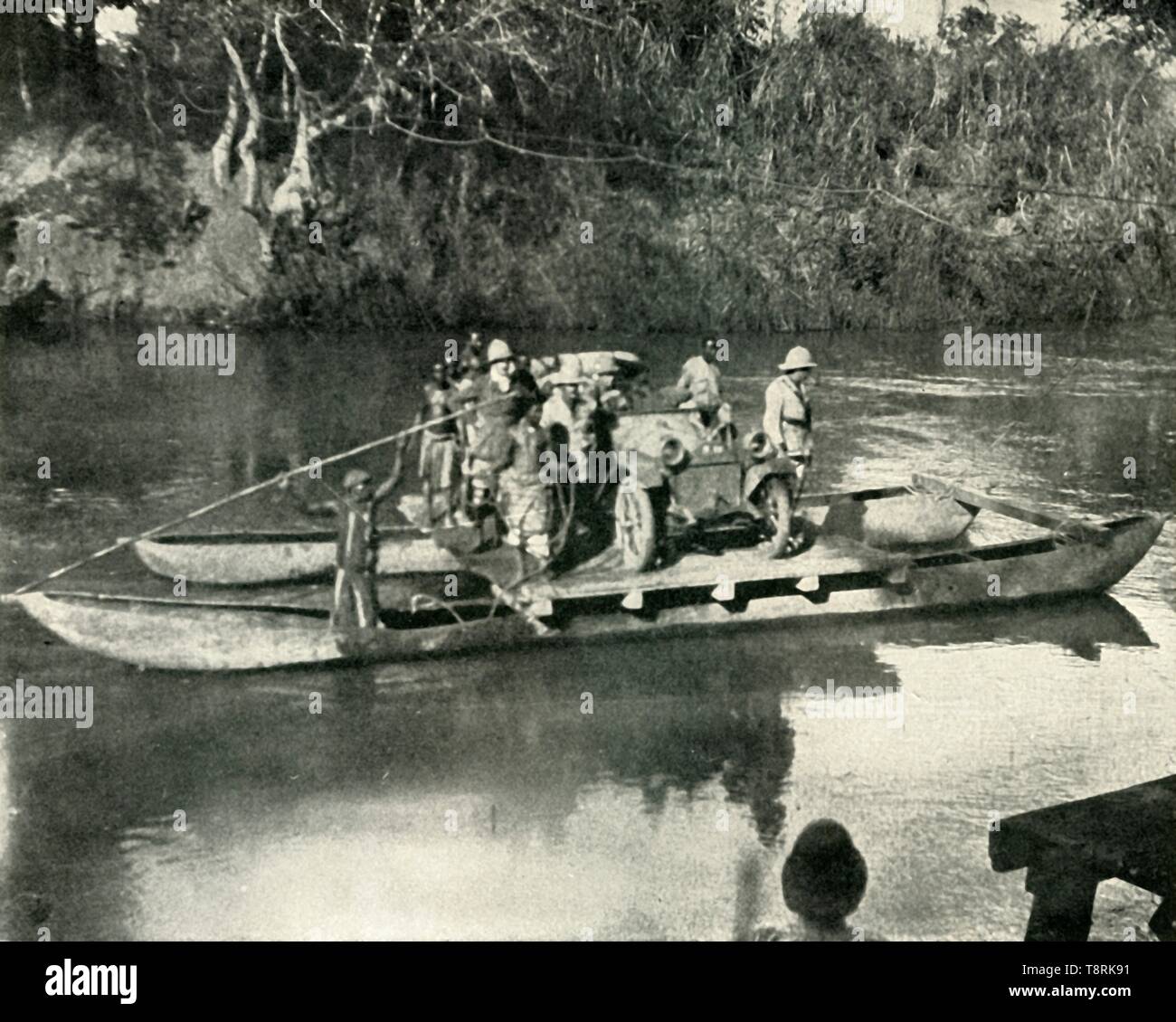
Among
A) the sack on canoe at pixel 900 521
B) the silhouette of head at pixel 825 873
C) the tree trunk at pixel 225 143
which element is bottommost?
the silhouette of head at pixel 825 873

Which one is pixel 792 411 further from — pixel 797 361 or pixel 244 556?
pixel 244 556

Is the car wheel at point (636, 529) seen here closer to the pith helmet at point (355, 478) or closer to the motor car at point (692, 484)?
the motor car at point (692, 484)

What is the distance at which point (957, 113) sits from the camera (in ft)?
14.0

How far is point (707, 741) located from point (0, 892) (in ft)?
6.92

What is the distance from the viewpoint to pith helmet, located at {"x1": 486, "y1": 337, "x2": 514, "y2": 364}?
3938 millimetres

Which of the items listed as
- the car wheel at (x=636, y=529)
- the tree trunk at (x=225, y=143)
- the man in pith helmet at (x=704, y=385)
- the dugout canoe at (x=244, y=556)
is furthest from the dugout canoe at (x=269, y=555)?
the tree trunk at (x=225, y=143)

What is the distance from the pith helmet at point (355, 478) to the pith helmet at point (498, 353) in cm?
53

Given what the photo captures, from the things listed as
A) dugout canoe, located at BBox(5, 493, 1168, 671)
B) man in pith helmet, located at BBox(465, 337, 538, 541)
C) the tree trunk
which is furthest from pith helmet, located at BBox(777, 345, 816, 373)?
the tree trunk

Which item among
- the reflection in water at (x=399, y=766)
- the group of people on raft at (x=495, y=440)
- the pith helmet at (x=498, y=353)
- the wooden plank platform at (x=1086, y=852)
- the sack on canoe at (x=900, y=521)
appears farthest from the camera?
the sack on canoe at (x=900, y=521)

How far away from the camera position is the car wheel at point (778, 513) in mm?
4098

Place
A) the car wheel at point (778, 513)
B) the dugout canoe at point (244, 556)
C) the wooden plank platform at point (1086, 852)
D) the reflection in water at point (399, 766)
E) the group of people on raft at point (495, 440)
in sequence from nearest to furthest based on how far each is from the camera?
the wooden plank platform at point (1086, 852), the reflection in water at point (399, 766), the dugout canoe at point (244, 556), the group of people on raft at point (495, 440), the car wheel at point (778, 513)

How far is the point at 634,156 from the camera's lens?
4.07m

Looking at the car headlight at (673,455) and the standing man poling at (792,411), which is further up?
the standing man poling at (792,411)

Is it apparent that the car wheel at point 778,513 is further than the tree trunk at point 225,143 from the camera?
Yes
